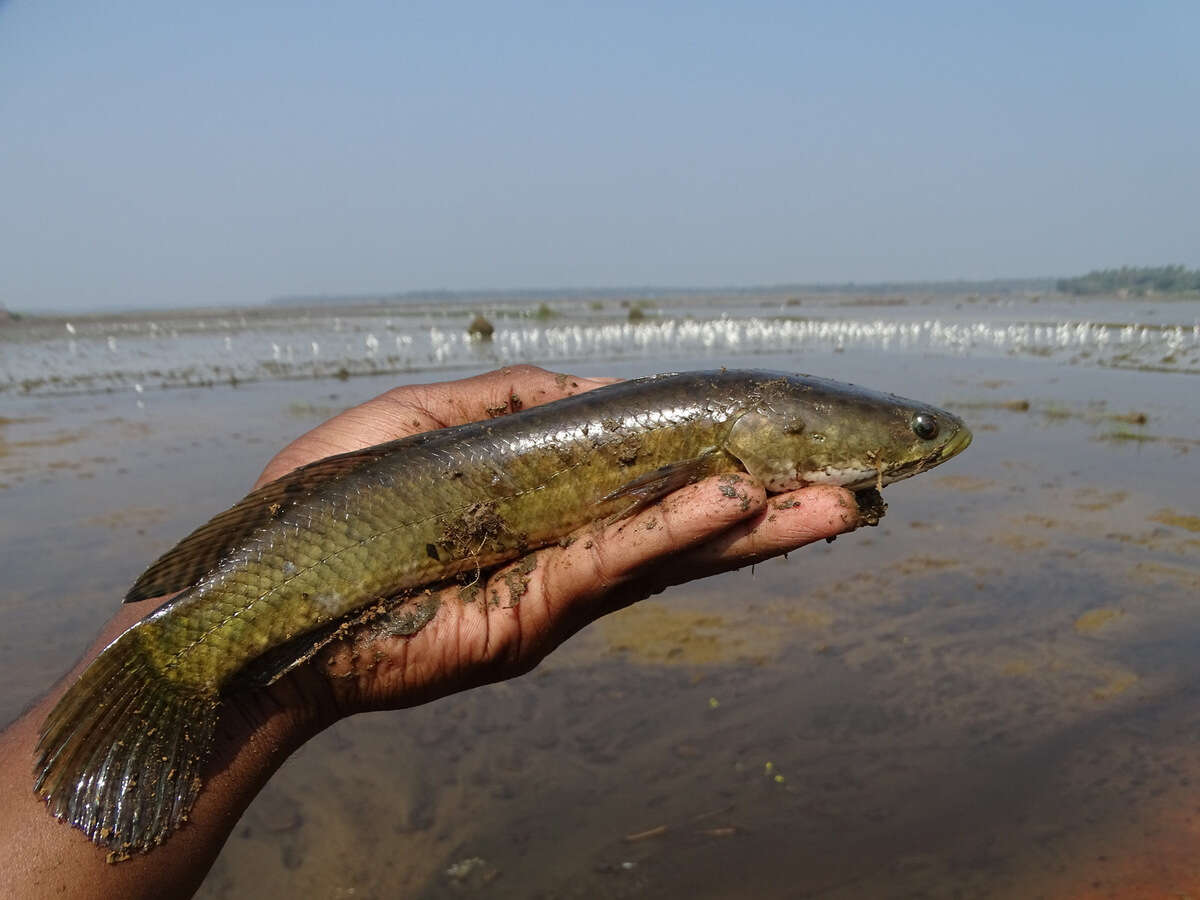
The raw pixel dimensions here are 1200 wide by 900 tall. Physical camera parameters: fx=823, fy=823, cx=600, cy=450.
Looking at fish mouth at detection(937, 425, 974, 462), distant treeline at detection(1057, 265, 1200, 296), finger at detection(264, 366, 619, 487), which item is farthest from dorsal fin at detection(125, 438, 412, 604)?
distant treeline at detection(1057, 265, 1200, 296)

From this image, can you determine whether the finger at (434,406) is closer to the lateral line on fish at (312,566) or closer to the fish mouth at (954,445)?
the lateral line on fish at (312,566)

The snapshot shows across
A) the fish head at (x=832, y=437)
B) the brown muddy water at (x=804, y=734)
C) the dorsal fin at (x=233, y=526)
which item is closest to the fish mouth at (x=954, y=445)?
the fish head at (x=832, y=437)

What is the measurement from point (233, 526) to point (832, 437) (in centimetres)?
268

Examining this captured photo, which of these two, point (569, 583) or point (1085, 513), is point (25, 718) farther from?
point (1085, 513)

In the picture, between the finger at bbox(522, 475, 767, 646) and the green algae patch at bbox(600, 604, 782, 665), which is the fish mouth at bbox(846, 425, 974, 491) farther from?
the green algae patch at bbox(600, 604, 782, 665)

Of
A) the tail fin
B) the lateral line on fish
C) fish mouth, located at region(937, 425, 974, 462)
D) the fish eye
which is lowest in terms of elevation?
the tail fin

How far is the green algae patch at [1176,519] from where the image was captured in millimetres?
8992

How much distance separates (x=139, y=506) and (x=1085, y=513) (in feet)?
37.6

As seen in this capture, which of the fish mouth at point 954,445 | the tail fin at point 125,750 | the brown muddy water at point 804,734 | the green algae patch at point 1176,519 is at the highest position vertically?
the fish mouth at point 954,445

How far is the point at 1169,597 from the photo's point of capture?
720 cm

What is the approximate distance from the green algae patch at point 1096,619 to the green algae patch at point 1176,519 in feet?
9.21

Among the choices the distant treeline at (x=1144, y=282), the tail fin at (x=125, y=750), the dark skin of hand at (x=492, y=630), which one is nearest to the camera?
the tail fin at (x=125, y=750)

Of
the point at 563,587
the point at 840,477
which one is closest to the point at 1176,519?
the point at 840,477

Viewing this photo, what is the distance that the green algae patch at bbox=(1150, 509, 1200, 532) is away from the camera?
29.5ft
